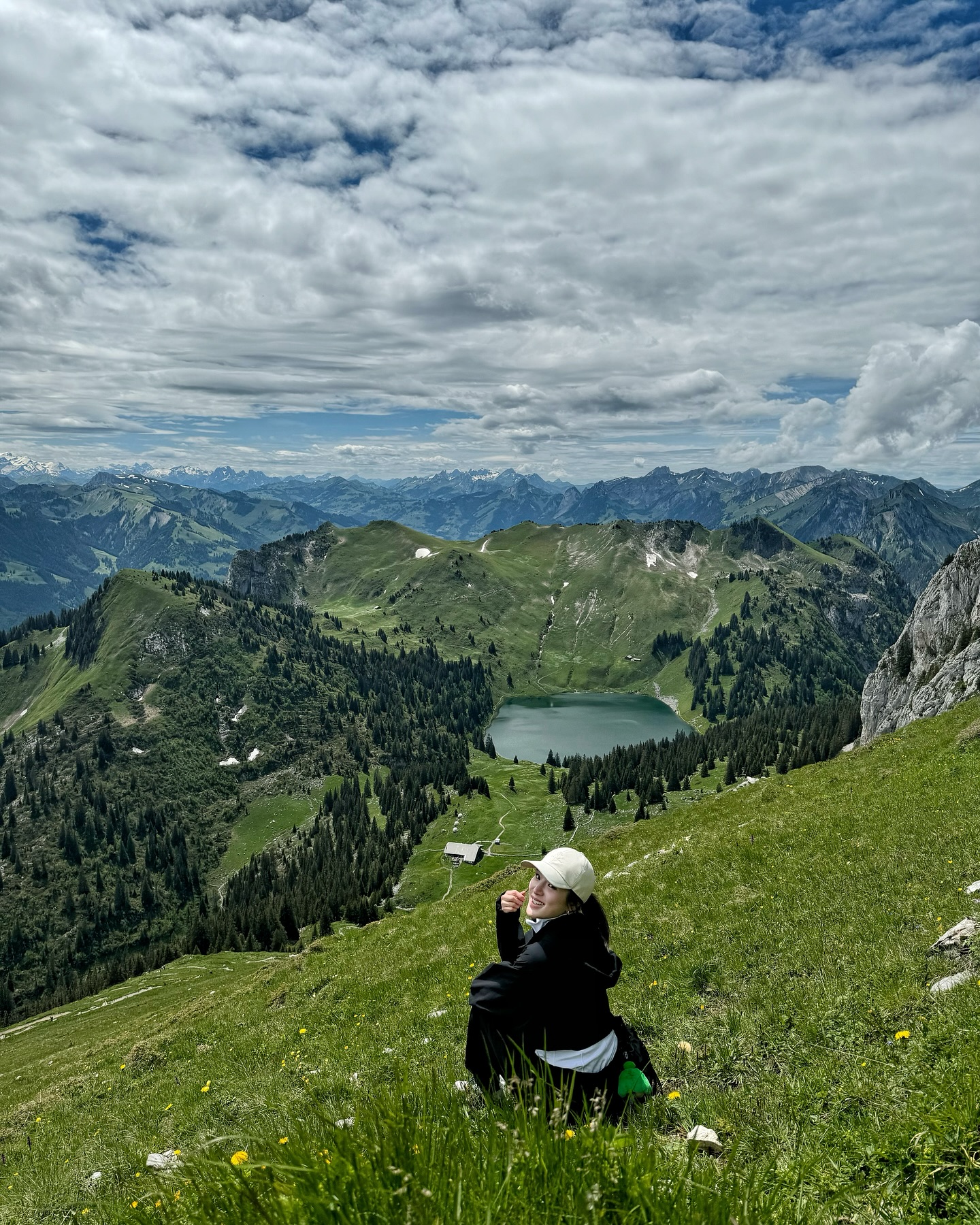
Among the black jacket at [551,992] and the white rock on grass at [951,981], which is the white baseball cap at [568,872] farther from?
the white rock on grass at [951,981]

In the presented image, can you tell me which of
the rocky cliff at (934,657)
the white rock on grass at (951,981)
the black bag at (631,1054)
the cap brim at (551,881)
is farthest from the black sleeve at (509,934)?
the rocky cliff at (934,657)

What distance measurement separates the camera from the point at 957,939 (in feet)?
34.1

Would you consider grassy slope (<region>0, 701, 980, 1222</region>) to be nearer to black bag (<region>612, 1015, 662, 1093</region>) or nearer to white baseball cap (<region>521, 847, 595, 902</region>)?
black bag (<region>612, 1015, 662, 1093</region>)

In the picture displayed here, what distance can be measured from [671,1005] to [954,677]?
68.2m

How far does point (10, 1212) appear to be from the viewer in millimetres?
10531

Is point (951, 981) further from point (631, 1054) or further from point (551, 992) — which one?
point (551, 992)

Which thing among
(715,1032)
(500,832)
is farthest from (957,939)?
(500,832)

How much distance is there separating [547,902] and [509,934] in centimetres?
74

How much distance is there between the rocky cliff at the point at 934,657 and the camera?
63.3 metres

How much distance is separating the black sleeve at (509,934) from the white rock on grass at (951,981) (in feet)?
21.4

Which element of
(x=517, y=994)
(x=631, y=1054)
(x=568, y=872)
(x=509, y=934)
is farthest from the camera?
(x=631, y=1054)

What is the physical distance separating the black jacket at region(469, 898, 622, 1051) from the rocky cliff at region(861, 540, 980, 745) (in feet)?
208

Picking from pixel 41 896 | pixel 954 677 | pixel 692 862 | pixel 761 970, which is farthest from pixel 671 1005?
pixel 41 896

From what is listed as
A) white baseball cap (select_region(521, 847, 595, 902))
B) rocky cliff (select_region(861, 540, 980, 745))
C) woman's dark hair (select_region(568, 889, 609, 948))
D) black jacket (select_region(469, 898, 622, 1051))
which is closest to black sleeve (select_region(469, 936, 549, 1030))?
black jacket (select_region(469, 898, 622, 1051))
